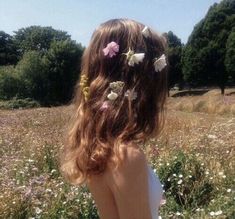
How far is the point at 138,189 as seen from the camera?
1.82m

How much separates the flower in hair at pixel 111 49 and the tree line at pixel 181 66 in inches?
1756

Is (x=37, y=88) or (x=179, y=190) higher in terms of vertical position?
(x=179, y=190)

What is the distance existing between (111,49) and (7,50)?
252ft

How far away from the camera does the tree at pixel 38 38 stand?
7456cm

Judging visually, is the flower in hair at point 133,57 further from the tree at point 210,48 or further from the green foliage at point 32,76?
the green foliage at point 32,76

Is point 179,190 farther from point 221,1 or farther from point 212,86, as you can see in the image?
point 221,1

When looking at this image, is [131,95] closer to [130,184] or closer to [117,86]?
[117,86]

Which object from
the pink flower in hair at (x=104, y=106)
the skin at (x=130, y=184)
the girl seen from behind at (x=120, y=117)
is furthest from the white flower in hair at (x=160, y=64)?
the skin at (x=130, y=184)

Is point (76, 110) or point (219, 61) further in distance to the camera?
point (219, 61)

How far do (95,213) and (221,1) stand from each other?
5378cm

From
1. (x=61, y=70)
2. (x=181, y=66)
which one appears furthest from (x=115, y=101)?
(x=181, y=66)

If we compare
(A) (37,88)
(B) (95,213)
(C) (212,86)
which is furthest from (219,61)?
(B) (95,213)

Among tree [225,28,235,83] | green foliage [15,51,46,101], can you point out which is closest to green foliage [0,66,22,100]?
green foliage [15,51,46,101]

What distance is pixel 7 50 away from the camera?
76938 millimetres
